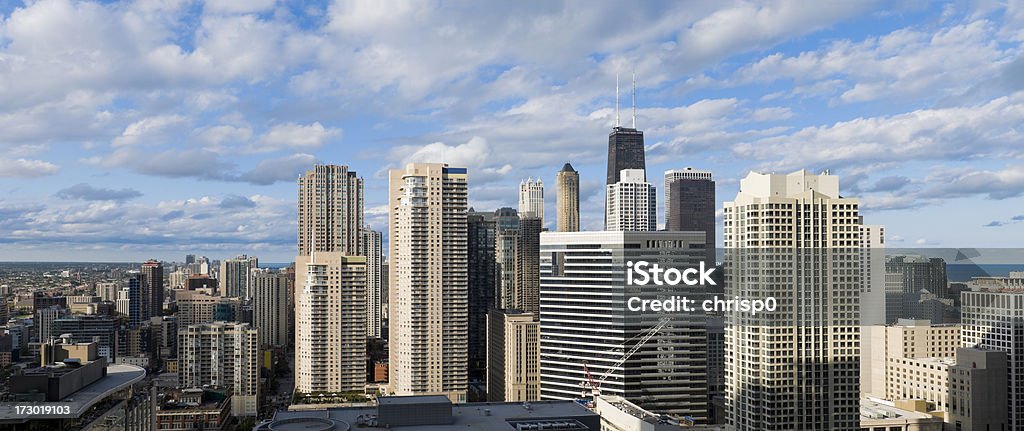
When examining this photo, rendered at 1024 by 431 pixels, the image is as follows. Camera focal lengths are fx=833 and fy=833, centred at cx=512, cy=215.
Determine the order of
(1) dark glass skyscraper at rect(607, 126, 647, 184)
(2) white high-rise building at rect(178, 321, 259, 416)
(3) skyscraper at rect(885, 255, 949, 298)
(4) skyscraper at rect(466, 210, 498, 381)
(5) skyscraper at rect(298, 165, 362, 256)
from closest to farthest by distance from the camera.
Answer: (3) skyscraper at rect(885, 255, 949, 298) < (2) white high-rise building at rect(178, 321, 259, 416) < (4) skyscraper at rect(466, 210, 498, 381) < (5) skyscraper at rect(298, 165, 362, 256) < (1) dark glass skyscraper at rect(607, 126, 647, 184)

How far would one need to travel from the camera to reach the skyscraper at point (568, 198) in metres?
151

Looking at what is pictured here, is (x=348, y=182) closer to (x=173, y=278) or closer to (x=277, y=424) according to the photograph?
(x=173, y=278)

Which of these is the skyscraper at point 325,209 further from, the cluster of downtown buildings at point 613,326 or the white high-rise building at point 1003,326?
the white high-rise building at point 1003,326

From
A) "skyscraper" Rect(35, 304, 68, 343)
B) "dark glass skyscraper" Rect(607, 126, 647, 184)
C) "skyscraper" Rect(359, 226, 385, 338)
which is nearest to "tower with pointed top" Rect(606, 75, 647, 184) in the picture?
"dark glass skyscraper" Rect(607, 126, 647, 184)

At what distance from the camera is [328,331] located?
88.2 metres

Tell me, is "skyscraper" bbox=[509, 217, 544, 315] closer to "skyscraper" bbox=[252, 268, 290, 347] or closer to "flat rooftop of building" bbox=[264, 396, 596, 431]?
"skyscraper" bbox=[252, 268, 290, 347]

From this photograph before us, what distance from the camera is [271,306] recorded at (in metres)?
133

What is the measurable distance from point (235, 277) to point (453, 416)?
142m

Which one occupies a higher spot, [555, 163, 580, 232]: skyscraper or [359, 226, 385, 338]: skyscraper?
[555, 163, 580, 232]: skyscraper

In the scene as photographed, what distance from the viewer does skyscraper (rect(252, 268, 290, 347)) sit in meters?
131

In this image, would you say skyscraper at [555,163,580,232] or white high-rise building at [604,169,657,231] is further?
white high-rise building at [604,169,657,231]

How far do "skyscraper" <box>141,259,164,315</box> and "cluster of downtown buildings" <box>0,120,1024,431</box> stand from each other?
125cm

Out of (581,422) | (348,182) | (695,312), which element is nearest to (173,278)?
(348,182)

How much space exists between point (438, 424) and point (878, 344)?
48.8 m
